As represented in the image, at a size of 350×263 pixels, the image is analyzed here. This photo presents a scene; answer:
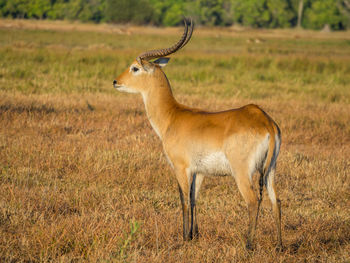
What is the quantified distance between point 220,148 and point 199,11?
76.0 metres

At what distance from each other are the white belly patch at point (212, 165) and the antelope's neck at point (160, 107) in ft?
2.31

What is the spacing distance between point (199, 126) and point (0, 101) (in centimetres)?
757

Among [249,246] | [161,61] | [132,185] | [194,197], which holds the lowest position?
[132,185]

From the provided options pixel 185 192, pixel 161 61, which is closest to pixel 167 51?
pixel 161 61

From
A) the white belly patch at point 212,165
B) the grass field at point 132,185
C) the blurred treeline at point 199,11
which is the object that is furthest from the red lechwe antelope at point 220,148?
the blurred treeline at point 199,11

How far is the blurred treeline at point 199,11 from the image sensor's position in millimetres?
69500

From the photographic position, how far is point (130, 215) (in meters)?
5.32

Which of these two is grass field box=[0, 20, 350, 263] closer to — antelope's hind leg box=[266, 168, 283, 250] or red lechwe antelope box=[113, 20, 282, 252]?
antelope's hind leg box=[266, 168, 283, 250]

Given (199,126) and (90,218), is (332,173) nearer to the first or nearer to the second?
(199,126)

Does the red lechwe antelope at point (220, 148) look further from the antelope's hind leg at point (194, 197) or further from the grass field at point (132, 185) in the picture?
the grass field at point (132, 185)

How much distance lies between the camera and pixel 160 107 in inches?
215

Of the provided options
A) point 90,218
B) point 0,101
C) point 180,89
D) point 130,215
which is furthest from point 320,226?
point 180,89

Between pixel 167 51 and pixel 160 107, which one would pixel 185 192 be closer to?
pixel 160 107

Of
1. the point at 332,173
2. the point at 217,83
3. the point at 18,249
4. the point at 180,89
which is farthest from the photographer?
the point at 217,83
